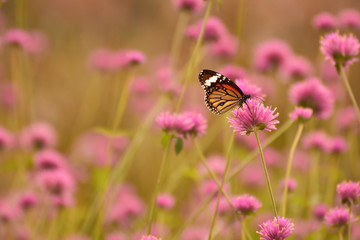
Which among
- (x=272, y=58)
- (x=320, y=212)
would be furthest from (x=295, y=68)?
(x=320, y=212)

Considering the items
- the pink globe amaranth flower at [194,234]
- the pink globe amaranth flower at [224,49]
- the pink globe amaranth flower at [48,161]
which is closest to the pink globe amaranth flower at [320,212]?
the pink globe amaranth flower at [194,234]

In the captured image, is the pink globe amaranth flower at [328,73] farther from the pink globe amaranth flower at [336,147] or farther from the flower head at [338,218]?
the flower head at [338,218]

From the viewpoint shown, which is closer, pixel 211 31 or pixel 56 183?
pixel 56 183

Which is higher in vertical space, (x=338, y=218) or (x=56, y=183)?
(x=56, y=183)

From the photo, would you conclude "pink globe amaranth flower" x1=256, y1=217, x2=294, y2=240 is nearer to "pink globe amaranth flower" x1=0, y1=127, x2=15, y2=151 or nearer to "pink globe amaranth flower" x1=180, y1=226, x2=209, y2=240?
"pink globe amaranth flower" x1=180, y1=226, x2=209, y2=240

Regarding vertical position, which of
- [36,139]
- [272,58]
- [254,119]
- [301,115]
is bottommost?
[254,119]

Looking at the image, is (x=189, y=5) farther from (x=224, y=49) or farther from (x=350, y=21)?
(x=350, y=21)
